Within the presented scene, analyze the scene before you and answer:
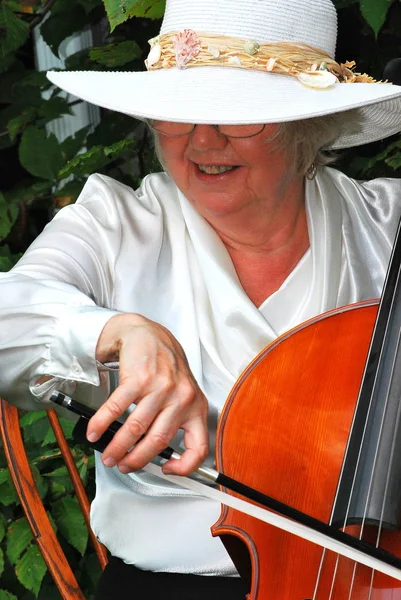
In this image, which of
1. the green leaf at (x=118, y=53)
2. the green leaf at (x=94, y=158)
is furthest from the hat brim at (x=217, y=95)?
the green leaf at (x=118, y=53)

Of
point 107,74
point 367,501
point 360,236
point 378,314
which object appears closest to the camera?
point 367,501

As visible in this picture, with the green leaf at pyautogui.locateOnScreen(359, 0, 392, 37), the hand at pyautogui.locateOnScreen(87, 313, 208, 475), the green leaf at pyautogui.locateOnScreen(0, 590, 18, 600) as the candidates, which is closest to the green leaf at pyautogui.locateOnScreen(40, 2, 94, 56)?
the green leaf at pyautogui.locateOnScreen(359, 0, 392, 37)

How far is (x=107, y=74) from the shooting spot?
1.06 metres

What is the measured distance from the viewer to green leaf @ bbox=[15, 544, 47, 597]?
134 cm

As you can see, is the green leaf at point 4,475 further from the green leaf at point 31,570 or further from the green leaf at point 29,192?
the green leaf at point 29,192

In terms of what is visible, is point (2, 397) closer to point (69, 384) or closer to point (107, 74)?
point (69, 384)

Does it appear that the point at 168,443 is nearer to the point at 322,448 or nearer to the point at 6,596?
the point at 322,448

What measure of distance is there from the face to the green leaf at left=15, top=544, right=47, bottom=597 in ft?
1.97

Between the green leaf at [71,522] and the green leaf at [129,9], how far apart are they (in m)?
0.70

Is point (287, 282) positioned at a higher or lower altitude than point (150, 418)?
lower

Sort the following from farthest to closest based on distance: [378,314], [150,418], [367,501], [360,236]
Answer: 1. [360,236]
2. [378,314]
3. [367,501]
4. [150,418]

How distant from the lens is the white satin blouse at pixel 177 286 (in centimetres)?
101

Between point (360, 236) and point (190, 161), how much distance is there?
0.26 metres

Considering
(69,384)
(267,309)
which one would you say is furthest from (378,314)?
(69,384)
